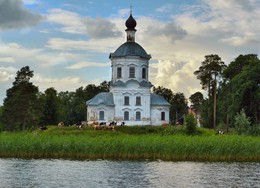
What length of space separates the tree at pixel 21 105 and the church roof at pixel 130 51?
14889mm

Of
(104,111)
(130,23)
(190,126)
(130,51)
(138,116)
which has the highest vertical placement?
(130,23)

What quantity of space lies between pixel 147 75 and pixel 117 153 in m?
42.3

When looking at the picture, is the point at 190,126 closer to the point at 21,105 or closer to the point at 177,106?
the point at 21,105

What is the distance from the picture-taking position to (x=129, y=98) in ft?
239

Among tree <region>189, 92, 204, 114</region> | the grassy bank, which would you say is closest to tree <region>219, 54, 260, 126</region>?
the grassy bank

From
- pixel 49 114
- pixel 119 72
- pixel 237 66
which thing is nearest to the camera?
pixel 237 66

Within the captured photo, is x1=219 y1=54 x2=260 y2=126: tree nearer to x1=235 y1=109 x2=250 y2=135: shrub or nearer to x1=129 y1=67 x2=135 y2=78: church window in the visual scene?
x1=235 y1=109 x2=250 y2=135: shrub

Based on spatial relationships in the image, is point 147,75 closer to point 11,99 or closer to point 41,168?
point 11,99

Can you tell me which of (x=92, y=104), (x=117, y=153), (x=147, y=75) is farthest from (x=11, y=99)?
(x=117, y=153)

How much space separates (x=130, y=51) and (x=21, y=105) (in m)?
17.7

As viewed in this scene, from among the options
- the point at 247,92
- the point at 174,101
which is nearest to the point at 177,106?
the point at 174,101

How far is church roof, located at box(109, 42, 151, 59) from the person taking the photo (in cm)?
7319

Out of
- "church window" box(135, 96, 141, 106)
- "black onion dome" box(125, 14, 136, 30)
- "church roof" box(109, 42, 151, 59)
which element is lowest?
"church window" box(135, 96, 141, 106)

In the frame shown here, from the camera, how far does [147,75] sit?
74875 millimetres
